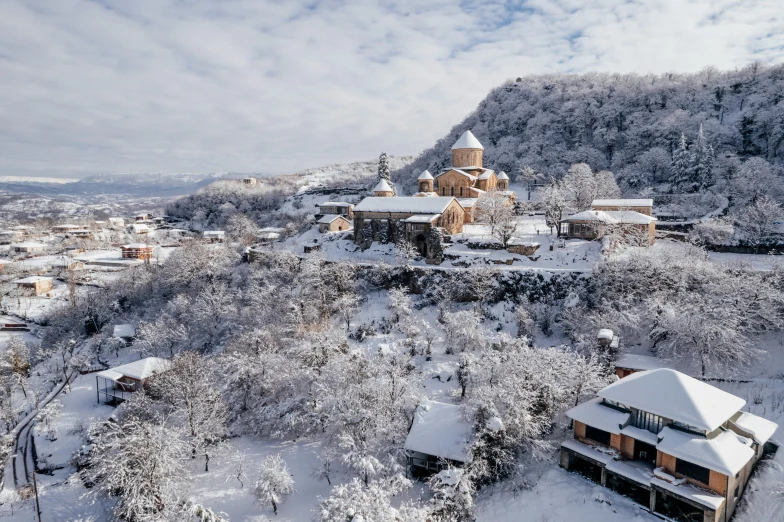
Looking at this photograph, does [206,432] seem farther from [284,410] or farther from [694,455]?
[694,455]

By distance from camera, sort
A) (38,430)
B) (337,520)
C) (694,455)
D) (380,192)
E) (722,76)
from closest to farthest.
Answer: (337,520) → (694,455) → (38,430) → (380,192) → (722,76)

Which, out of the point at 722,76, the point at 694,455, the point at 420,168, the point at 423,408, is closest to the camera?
the point at 694,455

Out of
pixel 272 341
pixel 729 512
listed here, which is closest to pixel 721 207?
pixel 729 512

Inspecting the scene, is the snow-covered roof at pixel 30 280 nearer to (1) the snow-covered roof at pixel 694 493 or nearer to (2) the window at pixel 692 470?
(1) the snow-covered roof at pixel 694 493

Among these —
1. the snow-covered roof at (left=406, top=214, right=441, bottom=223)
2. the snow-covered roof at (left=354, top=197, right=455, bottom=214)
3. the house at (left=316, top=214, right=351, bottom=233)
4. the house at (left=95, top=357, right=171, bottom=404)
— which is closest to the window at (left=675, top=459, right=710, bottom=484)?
the snow-covered roof at (left=406, top=214, right=441, bottom=223)

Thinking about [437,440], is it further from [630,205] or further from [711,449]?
[630,205]

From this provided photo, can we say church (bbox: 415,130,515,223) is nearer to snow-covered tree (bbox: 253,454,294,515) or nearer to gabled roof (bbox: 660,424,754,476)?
gabled roof (bbox: 660,424,754,476)

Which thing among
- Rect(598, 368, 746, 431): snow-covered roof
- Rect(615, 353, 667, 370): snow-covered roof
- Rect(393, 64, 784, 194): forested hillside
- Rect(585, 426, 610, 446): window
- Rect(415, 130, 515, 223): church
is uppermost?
Rect(393, 64, 784, 194): forested hillside
